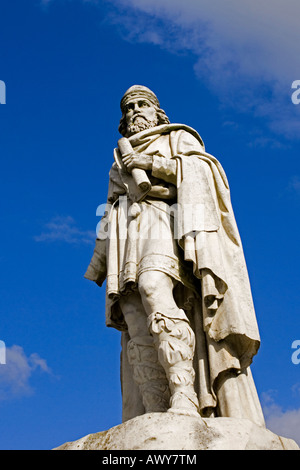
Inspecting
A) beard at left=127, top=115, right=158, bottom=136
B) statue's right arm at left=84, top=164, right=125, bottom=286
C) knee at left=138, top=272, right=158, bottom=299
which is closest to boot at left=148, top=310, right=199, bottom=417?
knee at left=138, top=272, right=158, bottom=299

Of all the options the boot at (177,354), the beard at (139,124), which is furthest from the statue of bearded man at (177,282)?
the beard at (139,124)

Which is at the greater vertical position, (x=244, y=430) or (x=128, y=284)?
(x=128, y=284)

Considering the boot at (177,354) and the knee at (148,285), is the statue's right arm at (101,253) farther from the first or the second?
the boot at (177,354)

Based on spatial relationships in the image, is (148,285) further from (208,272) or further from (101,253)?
(101,253)

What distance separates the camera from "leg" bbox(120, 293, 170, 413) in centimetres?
680

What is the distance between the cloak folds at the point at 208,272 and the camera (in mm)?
6789

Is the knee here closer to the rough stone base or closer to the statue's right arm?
the statue's right arm

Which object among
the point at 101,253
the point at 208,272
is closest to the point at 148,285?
the point at 208,272

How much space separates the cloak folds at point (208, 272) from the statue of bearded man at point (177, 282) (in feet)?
0.04

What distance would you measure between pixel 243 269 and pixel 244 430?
2.28 m

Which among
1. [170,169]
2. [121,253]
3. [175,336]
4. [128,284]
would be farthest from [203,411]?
[170,169]

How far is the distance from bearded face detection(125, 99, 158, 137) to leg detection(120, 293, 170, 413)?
8.93 feet

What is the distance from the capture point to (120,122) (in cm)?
952
